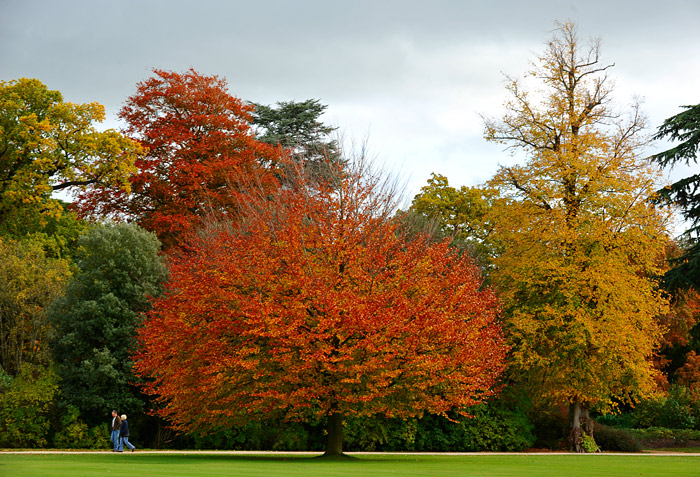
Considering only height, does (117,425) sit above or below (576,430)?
below

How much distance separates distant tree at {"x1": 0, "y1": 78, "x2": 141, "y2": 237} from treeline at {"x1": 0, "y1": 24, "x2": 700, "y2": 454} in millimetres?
Result: 101

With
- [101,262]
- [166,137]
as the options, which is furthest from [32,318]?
[166,137]

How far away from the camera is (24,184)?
34.7 m

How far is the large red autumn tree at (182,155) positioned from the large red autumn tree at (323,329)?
16.1 m

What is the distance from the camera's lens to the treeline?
22.4 metres

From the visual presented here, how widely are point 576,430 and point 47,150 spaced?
26.8 meters

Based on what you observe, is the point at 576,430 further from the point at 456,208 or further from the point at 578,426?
the point at 456,208

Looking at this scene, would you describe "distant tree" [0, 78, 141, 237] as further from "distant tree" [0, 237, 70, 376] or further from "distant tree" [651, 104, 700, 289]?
"distant tree" [651, 104, 700, 289]

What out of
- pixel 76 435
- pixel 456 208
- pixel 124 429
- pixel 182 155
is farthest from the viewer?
pixel 456 208

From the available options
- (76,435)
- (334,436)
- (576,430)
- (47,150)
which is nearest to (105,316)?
(76,435)

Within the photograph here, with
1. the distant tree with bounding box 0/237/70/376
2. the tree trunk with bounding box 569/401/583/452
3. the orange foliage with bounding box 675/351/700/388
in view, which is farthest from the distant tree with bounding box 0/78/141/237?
the orange foliage with bounding box 675/351/700/388

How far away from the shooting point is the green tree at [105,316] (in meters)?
30.4

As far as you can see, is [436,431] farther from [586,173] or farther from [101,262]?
[101,262]

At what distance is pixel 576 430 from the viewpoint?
31.6 metres
